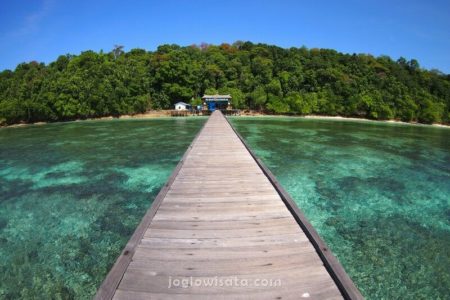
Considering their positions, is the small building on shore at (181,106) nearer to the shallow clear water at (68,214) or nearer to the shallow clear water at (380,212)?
the shallow clear water at (68,214)

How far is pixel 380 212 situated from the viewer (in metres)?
7.42

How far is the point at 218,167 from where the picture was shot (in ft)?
22.8

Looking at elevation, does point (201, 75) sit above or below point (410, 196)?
above


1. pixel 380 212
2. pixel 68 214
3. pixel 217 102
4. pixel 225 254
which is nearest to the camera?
pixel 225 254

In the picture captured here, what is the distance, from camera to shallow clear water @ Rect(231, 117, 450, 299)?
15.6 feet

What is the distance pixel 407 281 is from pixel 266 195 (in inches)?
109

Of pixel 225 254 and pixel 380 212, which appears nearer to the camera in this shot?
pixel 225 254

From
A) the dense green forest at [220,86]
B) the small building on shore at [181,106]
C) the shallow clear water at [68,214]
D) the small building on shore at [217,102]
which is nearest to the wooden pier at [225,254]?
the shallow clear water at [68,214]

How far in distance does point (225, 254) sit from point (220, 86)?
48.5 meters

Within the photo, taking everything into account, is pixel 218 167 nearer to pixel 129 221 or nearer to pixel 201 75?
pixel 129 221

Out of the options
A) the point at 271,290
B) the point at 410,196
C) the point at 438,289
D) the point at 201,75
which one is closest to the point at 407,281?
the point at 438,289

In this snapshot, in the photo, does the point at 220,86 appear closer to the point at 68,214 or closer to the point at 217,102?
the point at 217,102

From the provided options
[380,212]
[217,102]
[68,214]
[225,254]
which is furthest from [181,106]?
[225,254]

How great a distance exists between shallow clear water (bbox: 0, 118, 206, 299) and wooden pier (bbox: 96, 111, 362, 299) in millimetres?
2008
